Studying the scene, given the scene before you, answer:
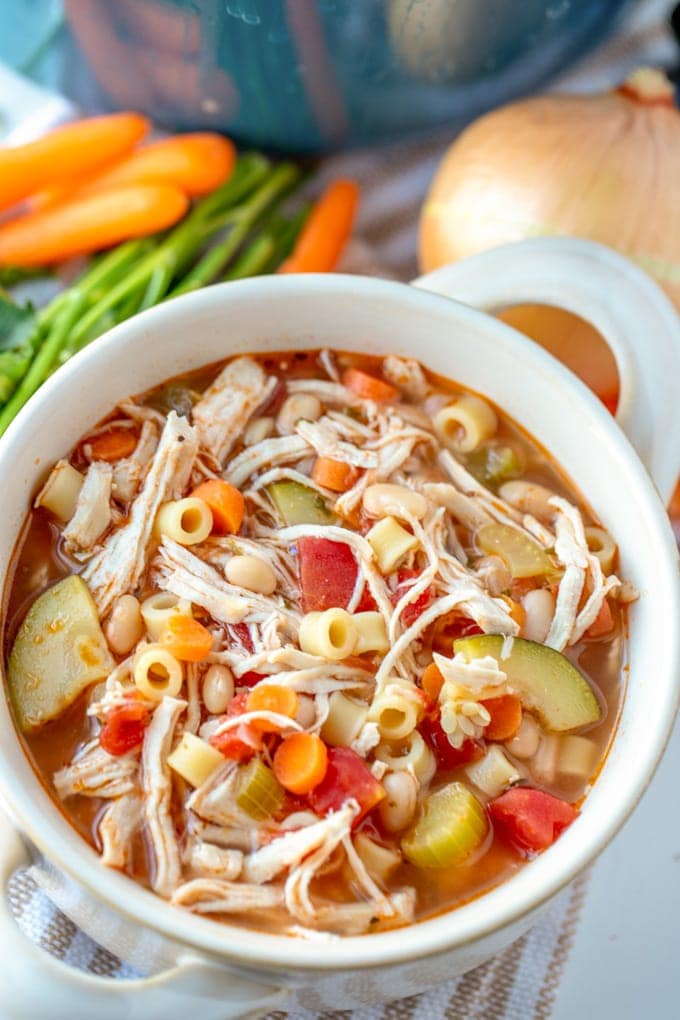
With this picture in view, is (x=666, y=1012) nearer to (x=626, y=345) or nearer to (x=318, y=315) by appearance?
(x=626, y=345)

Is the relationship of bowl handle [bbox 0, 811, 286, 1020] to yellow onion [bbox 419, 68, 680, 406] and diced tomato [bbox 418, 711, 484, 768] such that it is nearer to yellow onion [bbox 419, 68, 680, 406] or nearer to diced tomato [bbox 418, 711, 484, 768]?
diced tomato [bbox 418, 711, 484, 768]

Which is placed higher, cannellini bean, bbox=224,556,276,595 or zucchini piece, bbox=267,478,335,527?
cannellini bean, bbox=224,556,276,595

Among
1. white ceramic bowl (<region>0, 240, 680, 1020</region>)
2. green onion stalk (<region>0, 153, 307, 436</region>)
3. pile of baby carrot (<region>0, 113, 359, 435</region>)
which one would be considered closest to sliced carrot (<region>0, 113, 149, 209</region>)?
pile of baby carrot (<region>0, 113, 359, 435</region>)

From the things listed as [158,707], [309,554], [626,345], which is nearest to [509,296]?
[626,345]

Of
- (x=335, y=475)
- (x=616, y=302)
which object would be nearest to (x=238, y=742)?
(x=335, y=475)

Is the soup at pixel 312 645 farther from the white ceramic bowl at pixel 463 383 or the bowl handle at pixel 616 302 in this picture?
the bowl handle at pixel 616 302

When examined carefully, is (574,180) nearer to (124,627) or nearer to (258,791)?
(124,627)
